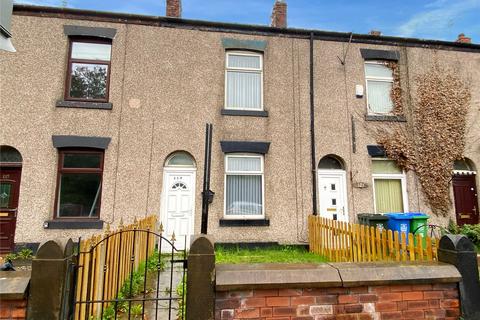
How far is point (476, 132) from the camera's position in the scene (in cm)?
955

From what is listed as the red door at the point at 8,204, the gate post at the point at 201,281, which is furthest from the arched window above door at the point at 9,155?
the gate post at the point at 201,281

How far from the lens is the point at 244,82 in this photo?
29.8ft

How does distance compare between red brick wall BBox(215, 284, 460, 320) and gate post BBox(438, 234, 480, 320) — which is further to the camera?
gate post BBox(438, 234, 480, 320)

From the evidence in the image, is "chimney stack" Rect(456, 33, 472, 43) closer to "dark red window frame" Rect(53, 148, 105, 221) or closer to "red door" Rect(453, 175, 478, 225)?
"red door" Rect(453, 175, 478, 225)

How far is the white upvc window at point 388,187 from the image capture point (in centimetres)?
895

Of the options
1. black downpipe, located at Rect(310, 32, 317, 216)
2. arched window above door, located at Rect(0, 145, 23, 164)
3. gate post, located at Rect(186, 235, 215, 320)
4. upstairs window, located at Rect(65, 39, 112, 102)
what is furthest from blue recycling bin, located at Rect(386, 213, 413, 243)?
arched window above door, located at Rect(0, 145, 23, 164)

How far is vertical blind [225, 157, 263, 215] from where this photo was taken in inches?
329

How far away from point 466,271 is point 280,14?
8.75m

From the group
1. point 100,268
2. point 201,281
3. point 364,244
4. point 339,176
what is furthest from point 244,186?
point 201,281

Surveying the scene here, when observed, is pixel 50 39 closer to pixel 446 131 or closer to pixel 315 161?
pixel 315 161

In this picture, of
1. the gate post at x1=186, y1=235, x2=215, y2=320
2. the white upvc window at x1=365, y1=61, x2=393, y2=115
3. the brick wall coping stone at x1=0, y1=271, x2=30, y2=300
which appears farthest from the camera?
the white upvc window at x1=365, y1=61, x2=393, y2=115

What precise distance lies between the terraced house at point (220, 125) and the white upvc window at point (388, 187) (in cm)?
4

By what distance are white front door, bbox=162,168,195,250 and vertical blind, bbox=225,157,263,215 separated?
40.3 inches

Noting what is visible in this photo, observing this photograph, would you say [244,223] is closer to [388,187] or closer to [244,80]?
[244,80]
